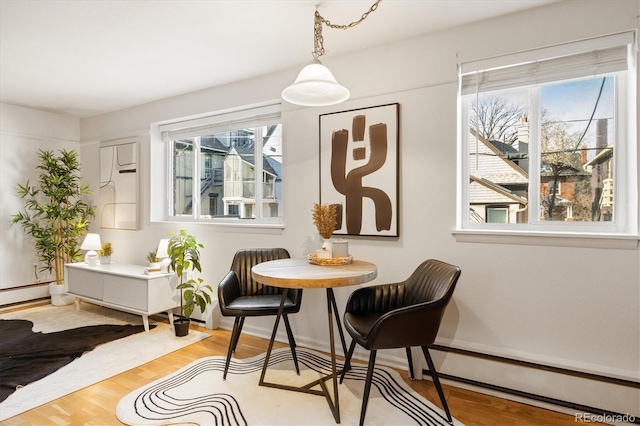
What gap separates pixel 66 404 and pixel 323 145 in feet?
8.22

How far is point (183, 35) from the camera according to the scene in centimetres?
264

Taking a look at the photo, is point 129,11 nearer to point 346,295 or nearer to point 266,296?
point 266,296

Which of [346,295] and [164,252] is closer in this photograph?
[346,295]

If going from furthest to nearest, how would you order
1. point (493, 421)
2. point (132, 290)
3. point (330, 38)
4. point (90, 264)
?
point (90, 264), point (132, 290), point (330, 38), point (493, 421)

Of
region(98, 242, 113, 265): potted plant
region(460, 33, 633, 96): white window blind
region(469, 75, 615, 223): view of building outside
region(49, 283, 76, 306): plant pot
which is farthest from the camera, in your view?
region(49, 283, 76, 306): plant pot

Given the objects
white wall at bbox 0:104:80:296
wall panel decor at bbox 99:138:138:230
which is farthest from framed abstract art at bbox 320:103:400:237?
white wall at bbox 0:104:80:296

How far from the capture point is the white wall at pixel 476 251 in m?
2.11

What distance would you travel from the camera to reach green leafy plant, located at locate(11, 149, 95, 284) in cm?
448

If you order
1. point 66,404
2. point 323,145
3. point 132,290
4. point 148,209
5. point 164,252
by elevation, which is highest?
point 323,145

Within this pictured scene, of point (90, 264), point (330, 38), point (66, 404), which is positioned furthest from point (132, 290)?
point (330, 38)

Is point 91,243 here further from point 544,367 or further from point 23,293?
point 544,367

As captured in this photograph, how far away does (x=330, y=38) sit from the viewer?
2.69m

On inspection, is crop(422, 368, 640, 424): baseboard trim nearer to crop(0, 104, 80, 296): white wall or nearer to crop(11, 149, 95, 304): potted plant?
crop(11, 149, 95, 304): potted plant

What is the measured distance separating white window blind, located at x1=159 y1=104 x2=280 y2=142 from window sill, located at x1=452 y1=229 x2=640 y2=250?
205 centimetres
